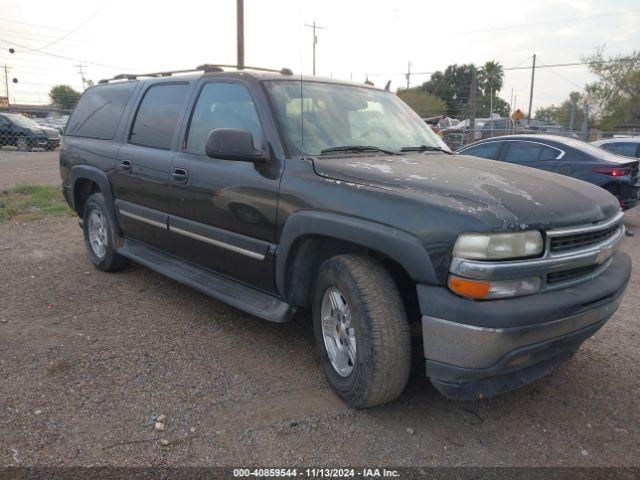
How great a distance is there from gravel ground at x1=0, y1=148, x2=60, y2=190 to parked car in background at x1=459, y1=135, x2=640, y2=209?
994 cm

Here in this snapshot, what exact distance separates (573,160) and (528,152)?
2.42 feet

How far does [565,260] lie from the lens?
8.38ft

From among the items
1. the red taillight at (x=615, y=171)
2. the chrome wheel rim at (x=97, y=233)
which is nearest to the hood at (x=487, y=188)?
the chrome wheel rim at (x=97, y=233)

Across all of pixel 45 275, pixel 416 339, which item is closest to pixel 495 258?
pixel 416 339

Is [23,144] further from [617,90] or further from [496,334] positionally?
[617,90]

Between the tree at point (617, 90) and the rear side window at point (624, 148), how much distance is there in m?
31.7

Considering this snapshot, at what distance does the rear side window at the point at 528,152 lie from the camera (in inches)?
339

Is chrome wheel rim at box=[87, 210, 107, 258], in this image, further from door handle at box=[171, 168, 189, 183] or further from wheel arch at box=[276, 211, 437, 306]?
wheel arch at box=[276, 211, 437, 306]

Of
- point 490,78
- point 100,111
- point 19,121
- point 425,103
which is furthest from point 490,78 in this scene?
point 100,111

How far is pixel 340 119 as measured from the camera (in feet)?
12.1

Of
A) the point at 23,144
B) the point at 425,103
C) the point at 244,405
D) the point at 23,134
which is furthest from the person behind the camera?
the point at 425,103

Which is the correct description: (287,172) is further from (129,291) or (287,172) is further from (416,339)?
(129,291)

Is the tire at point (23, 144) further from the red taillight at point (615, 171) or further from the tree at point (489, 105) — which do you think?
the tree at point (489, 105)

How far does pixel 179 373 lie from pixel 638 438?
264 centimetres
